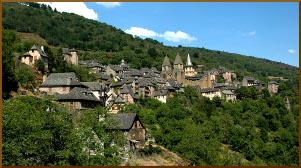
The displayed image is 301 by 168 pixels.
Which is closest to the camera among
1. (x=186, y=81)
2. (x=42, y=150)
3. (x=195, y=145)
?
(x=42, y=150)

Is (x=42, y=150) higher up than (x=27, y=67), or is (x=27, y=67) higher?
(x=27, y=67)

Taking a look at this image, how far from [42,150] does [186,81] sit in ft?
275

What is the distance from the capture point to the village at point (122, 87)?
5550cm

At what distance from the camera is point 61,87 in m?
60.7

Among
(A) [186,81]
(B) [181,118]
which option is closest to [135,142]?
(B) [181,118]

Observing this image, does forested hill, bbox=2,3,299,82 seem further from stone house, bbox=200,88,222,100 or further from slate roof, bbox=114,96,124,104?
slate roof, bbox=114,96,124,104

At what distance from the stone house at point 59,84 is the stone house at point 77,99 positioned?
2.25 meters

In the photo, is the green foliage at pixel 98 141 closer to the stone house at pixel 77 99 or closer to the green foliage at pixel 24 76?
the stone house at pixel 77 99

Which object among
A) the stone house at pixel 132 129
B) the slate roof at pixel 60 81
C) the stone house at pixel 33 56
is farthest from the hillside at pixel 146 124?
the slate roof at pixel 60 81

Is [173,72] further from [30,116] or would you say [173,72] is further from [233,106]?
[30,116]

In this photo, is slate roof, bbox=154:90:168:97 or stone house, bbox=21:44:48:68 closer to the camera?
stone house, bbox=21:44:48:68

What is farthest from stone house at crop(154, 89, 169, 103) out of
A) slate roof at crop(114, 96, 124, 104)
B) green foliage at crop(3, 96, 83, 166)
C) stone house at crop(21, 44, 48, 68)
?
green foliage at crop(3, 96, 83, 166)

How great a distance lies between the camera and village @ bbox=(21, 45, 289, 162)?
5550 centimetres

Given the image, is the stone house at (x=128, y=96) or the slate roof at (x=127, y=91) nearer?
the stone house at (x=128, y=96)
